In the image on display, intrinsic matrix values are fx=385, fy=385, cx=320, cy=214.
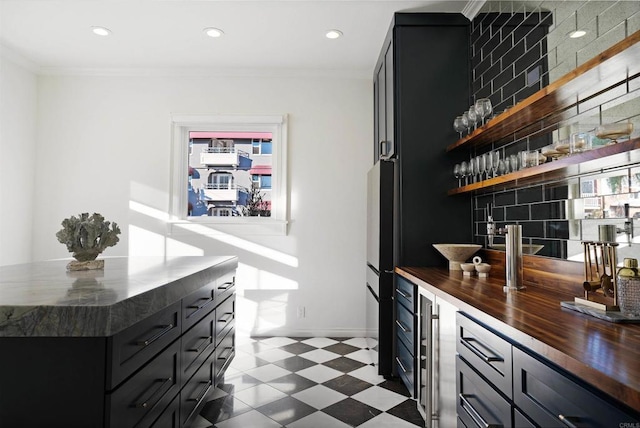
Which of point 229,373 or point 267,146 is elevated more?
point 267,146

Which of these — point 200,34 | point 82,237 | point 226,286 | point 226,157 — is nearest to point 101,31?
point 200,34

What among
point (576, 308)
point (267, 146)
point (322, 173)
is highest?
point (267, 146)

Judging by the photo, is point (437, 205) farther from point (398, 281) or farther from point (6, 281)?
point (6, 281)

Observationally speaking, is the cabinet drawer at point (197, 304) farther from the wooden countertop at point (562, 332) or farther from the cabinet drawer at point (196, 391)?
the wooden countertop at point (562, 332)

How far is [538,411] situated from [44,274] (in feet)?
6.28

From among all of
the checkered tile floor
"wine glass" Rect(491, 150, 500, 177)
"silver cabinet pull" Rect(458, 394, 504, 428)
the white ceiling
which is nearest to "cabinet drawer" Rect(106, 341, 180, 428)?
the checkered tile floor

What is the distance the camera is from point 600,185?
1597mm

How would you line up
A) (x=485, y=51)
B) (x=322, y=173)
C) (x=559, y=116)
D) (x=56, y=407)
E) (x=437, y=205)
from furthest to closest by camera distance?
(x=322, y=173) < (x=437, y=205) < (x=485, y=51) < (x=559, y=116) < (x=56, y=407)

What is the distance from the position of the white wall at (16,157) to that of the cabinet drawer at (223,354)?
2447 mm

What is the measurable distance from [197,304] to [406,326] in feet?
4.09

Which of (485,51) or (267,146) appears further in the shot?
(267,146)

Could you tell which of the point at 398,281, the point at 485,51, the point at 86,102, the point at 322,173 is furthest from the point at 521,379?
the point at 86,102

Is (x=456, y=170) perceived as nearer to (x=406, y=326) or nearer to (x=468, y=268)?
(x=468, y=268)

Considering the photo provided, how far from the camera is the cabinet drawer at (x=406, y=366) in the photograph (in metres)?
2.22
